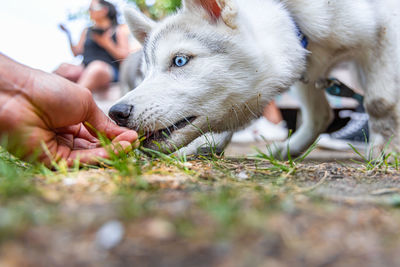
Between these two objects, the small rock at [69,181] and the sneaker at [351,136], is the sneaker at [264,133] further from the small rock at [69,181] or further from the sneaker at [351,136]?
the small rock at [69,181]

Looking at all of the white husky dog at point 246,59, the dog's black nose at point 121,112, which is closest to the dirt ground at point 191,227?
the dog's black nose at point 121,112

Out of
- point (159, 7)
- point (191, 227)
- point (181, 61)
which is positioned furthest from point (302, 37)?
point (159, 7)

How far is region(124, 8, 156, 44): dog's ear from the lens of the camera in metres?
2.59

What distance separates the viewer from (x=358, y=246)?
2.60 ft

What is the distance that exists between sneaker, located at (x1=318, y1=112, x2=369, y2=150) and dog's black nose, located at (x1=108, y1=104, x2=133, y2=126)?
112 inches

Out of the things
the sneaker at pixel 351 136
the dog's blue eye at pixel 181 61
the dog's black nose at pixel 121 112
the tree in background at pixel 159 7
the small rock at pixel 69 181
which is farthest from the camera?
the tree in background at pixel 159 7

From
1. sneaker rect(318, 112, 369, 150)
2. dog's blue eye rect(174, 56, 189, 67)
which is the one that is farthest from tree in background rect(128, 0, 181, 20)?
dog's blue eye rect(174, 56, 189, 67)

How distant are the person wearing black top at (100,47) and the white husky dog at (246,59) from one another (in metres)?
3.51

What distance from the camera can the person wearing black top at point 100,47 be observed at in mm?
5746

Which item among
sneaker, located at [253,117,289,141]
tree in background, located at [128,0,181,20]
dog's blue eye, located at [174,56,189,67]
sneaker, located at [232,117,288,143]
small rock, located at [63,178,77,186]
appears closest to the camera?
small rock, located at [63,178,77,186]

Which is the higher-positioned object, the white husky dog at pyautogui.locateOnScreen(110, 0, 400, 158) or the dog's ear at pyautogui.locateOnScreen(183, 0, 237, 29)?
the dog's ear at pyautogui.locateOnScreen(183, 0, 237, 29)

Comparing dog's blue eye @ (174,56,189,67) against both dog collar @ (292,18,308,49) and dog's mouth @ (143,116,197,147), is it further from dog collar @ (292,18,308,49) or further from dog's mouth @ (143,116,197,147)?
dog collar @ (292,18,308,49)

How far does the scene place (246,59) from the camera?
214cm

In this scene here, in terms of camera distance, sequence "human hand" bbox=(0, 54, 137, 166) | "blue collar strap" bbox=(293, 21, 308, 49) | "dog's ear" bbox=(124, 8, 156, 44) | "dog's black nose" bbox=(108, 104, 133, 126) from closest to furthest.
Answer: "human hand" bbox=(0, 54, 137, 166), "dog's black nose" bbox=(108, 104, 133, 126), "blue collar strap" bbox=(293, 21, 308, 49), "dog's ear" bbox=(124, 8, 156, 44)
